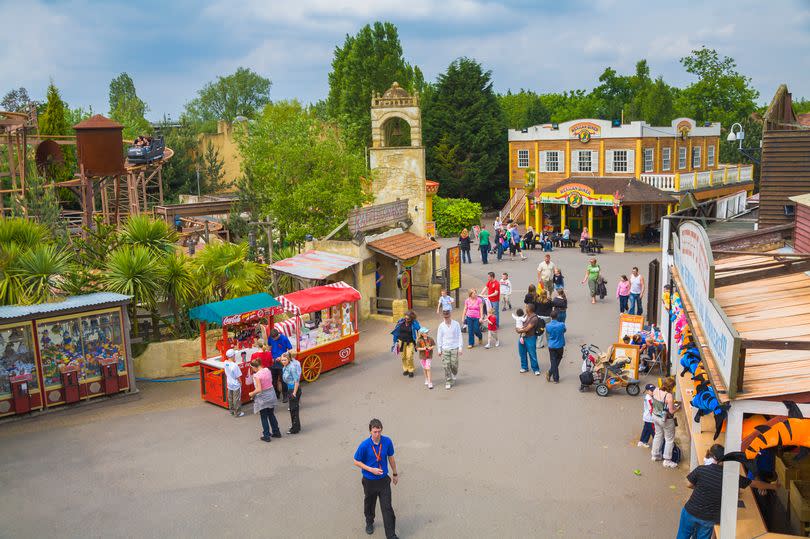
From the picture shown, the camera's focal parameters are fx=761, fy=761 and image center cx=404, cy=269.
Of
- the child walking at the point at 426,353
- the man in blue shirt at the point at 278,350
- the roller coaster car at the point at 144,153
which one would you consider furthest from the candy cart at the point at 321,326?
the roller coaster car at the point at 144,153

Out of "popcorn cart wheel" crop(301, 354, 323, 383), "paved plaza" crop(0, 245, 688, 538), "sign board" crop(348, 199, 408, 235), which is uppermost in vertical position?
"sign board" crop(348, 199, 408, 235)

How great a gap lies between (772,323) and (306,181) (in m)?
18.1

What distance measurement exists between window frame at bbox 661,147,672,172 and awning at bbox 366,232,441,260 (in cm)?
2268

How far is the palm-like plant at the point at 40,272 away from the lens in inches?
597

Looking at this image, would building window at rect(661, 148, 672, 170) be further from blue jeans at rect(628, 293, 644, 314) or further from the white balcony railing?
blue jeans at rect(628, 293, 644, 314)

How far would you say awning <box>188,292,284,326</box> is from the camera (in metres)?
15.1

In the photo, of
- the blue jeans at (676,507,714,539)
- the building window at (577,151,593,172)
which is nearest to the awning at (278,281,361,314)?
the blue jeans at (676,507,714,539)

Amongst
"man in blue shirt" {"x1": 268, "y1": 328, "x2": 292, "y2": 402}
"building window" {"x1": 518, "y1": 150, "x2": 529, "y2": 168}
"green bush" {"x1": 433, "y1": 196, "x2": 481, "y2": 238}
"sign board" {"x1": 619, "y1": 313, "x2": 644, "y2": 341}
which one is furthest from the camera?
"building window" {"x1": 518, "y1": 150, "x2": 529, "y2": 168}

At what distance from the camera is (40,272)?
50.5 feet

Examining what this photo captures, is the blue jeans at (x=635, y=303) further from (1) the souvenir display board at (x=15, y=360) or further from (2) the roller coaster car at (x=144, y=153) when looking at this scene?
(2) the roller coaster car at (x=144, y=153)

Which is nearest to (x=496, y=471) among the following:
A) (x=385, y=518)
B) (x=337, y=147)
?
(x=385, y=518)

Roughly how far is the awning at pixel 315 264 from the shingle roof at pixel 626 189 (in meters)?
20.6

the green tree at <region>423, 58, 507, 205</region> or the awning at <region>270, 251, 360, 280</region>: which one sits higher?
the green tree at <region>423, 58, 507, 205</region>

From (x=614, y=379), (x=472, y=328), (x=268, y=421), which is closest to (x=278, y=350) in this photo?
(x=268, y=421)
